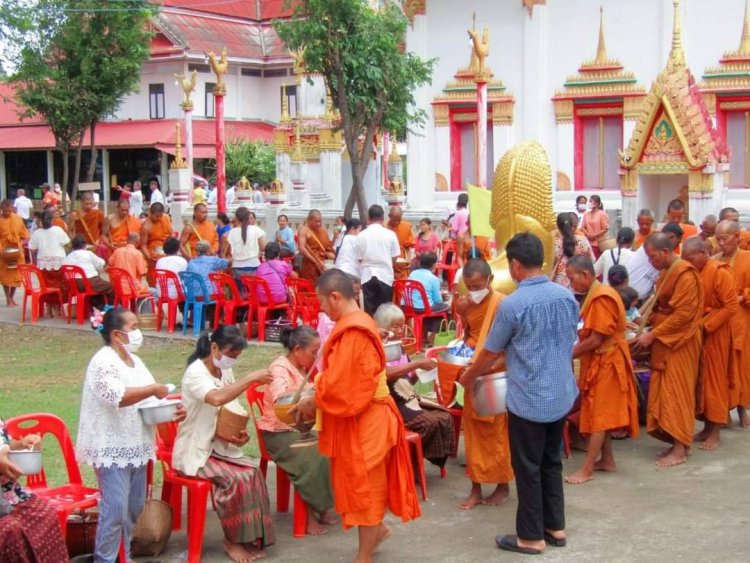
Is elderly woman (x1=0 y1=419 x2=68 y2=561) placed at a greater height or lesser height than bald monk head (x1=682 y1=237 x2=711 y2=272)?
lesser

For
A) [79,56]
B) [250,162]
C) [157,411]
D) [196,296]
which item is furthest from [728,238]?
[250,162]

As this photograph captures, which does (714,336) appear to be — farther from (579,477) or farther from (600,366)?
(579,477)

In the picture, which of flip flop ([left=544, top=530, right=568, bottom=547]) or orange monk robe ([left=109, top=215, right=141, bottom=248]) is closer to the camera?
flip flop ([left=544, top=530, right=568, bottom=547])

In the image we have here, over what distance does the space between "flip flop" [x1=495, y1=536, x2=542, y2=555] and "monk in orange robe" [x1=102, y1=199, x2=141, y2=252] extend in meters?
9.33

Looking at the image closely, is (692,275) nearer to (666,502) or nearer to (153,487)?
(666,502)

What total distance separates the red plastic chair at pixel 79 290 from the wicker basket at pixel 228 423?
7.53 meters

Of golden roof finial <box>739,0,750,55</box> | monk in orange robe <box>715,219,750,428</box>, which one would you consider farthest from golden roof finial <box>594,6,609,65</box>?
monk in orange robe <box>715,219,750,428</box>

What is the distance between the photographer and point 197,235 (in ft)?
45.6

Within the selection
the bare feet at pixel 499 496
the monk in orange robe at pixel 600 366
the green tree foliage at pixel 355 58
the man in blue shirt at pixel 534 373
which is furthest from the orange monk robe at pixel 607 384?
the green tree foliage at pixel 355 58

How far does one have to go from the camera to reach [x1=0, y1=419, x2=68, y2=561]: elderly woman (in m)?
4.75

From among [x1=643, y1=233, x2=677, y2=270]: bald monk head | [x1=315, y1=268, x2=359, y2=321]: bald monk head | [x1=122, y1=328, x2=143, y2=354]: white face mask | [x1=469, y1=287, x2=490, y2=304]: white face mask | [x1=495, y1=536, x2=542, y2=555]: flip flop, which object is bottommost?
[x1=495, y1=536, x2=542, y2=555]: flip flop

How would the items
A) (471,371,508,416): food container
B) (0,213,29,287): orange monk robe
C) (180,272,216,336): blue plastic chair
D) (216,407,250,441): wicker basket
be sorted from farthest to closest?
(0,213,29,287): orange monk robe → (180,272,216,336): blue plastic chair → (471,371,508,416): food container → (216,407,250,441): wicker basket

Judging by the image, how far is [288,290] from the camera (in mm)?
11797

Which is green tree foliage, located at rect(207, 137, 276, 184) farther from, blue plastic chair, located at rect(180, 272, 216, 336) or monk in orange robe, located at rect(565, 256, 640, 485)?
monk in orange robe, located at rect(565, 256, 640, 485)
